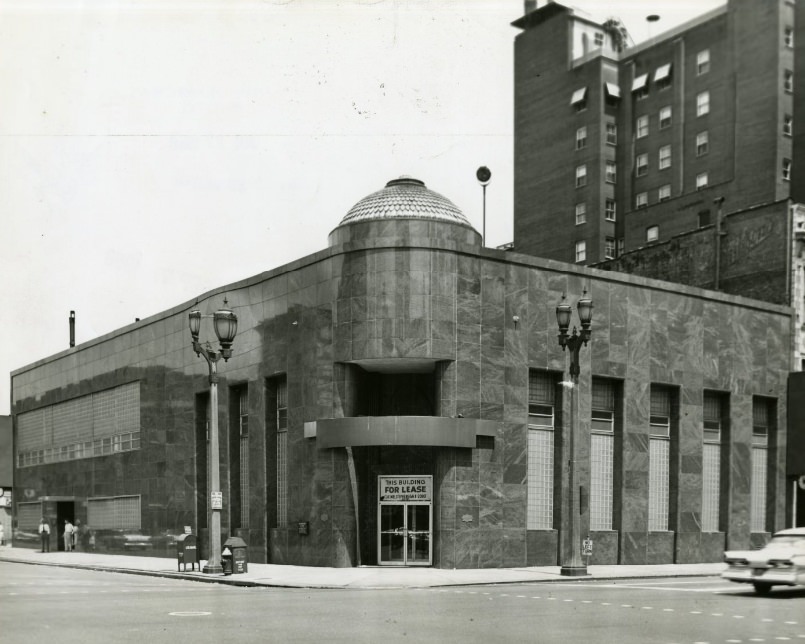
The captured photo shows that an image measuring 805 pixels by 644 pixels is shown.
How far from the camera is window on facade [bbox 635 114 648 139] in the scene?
70562mm

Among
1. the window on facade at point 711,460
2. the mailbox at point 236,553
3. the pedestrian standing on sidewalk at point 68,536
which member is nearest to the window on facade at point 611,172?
the window on facade at point 711,460

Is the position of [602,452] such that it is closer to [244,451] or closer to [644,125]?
[244,451]

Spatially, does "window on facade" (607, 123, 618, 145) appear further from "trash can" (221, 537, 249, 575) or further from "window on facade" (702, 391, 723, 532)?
"trash can" (221, 537, 249, 575)

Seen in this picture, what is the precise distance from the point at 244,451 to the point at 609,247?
38149 mm

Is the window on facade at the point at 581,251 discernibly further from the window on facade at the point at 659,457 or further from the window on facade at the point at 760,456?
the window on facade at the point at 659,457

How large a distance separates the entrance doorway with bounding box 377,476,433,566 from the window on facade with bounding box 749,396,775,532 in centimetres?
1563

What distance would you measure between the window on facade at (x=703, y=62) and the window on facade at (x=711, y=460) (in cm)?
3182

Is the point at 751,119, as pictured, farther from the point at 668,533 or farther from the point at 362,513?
the point at 362,513

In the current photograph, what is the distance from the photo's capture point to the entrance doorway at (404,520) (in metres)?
33.6

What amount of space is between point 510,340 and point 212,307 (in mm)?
Answer: 13464

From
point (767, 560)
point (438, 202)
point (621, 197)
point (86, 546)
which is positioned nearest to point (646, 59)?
point (621, 197)

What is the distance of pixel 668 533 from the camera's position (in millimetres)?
38688

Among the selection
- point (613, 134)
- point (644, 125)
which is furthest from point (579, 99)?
point (644, 125)

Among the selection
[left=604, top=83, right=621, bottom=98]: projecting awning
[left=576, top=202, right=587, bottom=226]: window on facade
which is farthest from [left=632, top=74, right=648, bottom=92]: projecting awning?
[left=576, top=202, right=587, bottom=226]: window on facade
